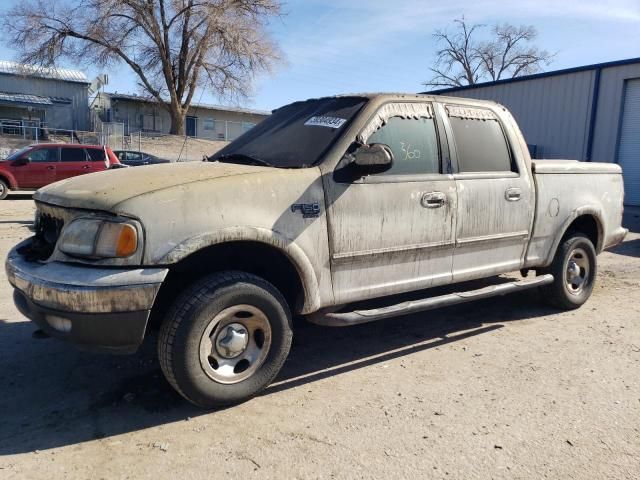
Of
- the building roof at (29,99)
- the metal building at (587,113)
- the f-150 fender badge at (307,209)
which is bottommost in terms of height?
the f-150 fender badge at (307,209)

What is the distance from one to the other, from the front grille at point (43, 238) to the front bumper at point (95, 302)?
0.34 metres

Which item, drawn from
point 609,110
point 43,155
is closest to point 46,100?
point 43,155

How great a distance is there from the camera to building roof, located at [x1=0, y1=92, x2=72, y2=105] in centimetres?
3947

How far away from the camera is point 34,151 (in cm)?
1642

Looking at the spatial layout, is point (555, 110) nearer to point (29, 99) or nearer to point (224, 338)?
point (224, 338)

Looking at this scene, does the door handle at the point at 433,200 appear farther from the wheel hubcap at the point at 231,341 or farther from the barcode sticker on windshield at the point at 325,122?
the wheel hubcap at the point at 231,341

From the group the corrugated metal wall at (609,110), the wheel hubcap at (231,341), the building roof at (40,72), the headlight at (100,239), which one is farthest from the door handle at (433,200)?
the building roof at (40,72)

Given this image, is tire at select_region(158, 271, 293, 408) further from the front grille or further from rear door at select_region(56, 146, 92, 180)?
rear door at select_region(56, 146, 92, 180)

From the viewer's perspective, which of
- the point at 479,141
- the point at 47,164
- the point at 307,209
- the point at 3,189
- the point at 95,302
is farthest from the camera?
the point at 47,164

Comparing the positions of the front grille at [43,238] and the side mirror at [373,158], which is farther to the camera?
the side mirror at [373,158]

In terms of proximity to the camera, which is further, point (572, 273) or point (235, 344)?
point (572, 273)

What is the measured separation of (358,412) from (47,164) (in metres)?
16.1

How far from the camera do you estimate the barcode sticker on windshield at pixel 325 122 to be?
12.6ft

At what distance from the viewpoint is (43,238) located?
351cm
